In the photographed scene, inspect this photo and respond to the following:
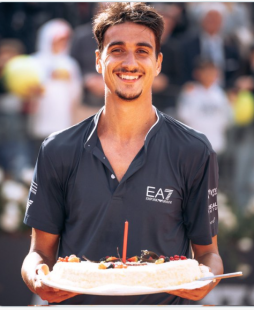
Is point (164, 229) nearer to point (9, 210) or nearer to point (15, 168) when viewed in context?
point (9, 210)

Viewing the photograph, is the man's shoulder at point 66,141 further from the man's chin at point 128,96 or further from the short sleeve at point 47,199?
the man's chin at point 128,96

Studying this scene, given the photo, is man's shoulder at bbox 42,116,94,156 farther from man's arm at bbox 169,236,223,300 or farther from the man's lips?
man's arm at bbox 169,236,223,300

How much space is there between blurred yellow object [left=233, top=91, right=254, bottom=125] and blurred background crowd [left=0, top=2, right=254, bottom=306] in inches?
0.5

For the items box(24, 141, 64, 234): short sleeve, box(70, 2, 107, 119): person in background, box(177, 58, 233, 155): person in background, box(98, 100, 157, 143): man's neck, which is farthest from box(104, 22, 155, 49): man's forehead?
box(177, 58, 233, 155): person in background

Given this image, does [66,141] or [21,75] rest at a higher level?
[21,75]

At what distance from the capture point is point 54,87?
7934 mm

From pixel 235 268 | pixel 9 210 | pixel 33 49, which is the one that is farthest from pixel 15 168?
pixel 235 268

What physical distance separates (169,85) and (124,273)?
17.2ft

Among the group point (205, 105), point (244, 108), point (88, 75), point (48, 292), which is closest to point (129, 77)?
point (48, 292)

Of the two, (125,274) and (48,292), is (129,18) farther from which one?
(48,292)

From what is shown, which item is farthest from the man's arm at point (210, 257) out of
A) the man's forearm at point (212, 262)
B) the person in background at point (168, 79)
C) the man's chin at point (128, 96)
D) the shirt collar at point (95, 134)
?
the person in background at point (168, 79)

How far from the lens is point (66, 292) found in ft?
10.3

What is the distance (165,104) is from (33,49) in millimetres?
1697

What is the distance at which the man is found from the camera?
3461 millimetres
